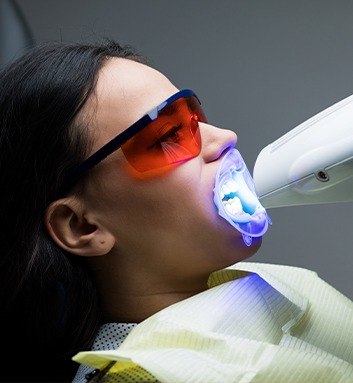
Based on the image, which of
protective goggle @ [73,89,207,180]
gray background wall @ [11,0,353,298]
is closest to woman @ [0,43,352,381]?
protective goggle @ [73,89,207,180]

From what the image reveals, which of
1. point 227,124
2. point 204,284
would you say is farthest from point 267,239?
point 204,284

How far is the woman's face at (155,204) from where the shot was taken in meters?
1.08

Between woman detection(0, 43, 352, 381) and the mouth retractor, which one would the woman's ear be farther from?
the mouth retractor

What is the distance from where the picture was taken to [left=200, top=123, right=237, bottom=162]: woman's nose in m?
1.11

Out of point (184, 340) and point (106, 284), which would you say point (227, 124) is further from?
point (184, 340)

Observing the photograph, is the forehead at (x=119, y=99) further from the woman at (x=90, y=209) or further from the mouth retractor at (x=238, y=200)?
the mouth retractor at (x=238, y=200)

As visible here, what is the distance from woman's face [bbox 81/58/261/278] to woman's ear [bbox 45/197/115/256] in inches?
0.5

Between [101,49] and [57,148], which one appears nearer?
[57,148]

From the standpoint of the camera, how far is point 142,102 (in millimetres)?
Result: 1111

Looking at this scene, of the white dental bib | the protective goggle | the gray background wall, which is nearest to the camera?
the white dental bib

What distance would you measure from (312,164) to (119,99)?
28 cm

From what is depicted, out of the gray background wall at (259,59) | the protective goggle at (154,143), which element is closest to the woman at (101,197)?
the protective goggle at (154,143)

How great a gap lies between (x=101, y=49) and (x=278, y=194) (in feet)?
1.13

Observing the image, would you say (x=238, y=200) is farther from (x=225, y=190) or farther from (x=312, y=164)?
(x=312, y=164)
